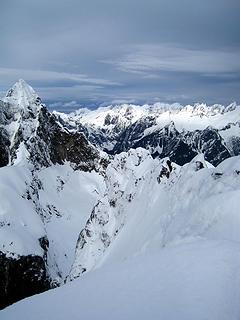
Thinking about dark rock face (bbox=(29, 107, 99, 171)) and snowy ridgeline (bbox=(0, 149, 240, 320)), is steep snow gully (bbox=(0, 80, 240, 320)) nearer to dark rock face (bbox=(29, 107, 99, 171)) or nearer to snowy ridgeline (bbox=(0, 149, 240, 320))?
snowy ridgeline (bbox=(0, 149, 240, 320))

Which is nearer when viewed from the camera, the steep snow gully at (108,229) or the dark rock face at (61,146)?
the steep snow gully at (108,229)

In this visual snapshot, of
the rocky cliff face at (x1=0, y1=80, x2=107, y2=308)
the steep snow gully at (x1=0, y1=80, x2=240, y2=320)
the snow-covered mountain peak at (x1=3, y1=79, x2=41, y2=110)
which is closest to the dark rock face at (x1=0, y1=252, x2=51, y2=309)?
the steep snow gully at (x1=0, y1=80, x2=240, y2=320)

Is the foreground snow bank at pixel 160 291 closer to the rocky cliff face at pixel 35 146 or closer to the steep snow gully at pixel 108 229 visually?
the steep snow gully at pixel 108 229

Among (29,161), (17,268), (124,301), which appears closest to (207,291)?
(124,301)

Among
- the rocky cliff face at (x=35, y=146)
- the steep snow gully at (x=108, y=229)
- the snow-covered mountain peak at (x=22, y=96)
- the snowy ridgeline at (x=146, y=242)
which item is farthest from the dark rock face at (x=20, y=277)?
the snow-covered mountain peak at (x=22, y=96)

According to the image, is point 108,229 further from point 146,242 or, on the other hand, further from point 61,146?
point 61,146

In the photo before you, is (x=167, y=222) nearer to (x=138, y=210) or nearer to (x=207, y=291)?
(x=138, y=210)

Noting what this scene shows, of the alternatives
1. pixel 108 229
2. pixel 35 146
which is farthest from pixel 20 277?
pixel 35 146
